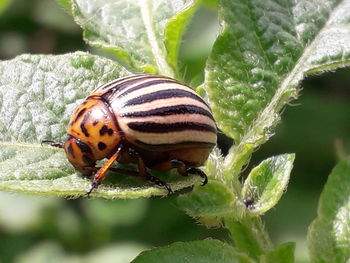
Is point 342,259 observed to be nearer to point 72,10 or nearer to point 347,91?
point 72,10

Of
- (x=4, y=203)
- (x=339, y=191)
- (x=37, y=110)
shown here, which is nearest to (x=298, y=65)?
(x=339, y=191)

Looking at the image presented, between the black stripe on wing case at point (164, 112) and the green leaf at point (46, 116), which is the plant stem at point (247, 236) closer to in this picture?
the green leaf at point (46, 116)

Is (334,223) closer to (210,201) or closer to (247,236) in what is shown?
(247,236)

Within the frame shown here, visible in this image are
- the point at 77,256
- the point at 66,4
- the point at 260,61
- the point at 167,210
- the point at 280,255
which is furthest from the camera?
the point at 167,210

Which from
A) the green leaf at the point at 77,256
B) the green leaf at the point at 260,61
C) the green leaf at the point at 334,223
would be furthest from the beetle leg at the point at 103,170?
the green leaf at the point at 77,256

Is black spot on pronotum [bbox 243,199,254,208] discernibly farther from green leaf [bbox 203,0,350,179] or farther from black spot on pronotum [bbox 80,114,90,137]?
black spot on pronotum [bbox 80,114,90,137]

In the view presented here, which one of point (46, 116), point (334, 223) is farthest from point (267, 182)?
point (46, 116)
